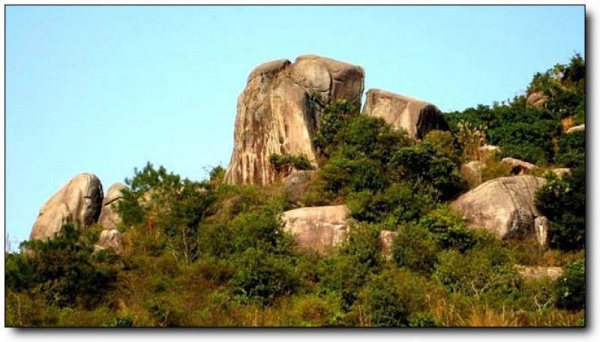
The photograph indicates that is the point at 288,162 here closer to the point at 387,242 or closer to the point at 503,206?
the point at 387,242

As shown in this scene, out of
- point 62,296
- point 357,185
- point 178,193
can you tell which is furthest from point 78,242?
point 357,185

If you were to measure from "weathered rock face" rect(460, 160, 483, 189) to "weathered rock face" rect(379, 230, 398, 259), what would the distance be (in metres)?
3.32

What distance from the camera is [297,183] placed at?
73.9 feet

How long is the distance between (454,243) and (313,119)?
23.0 ft

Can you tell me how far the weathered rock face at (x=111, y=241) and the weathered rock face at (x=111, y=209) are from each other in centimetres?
203

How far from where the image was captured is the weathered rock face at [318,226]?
65.3 ft

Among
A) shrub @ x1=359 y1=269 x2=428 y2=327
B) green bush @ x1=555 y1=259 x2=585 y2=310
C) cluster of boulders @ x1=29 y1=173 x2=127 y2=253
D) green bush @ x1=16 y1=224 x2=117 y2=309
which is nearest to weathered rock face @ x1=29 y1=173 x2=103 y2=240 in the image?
cluster of boulders @ x1=29 y1=173 x2=127 y2=253

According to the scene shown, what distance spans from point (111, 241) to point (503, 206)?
752 cm

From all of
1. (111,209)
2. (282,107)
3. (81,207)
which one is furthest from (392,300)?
(81,207)

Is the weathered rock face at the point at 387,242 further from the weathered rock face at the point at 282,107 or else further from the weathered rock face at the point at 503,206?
the weathered rock face at the point at 282,107

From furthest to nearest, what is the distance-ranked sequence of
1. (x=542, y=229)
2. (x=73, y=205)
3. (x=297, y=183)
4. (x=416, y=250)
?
1. (x=73, y=205)
2. (x=297, y=183)
3. (x=542, y=229)
4. (x=416, y=250)

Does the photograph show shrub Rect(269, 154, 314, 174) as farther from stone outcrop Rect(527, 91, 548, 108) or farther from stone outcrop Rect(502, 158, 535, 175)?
stone outcrop Rect(527, 91, 548, 108)

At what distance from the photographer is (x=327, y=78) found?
26.2 meters

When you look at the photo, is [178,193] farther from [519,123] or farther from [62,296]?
[519,123]
